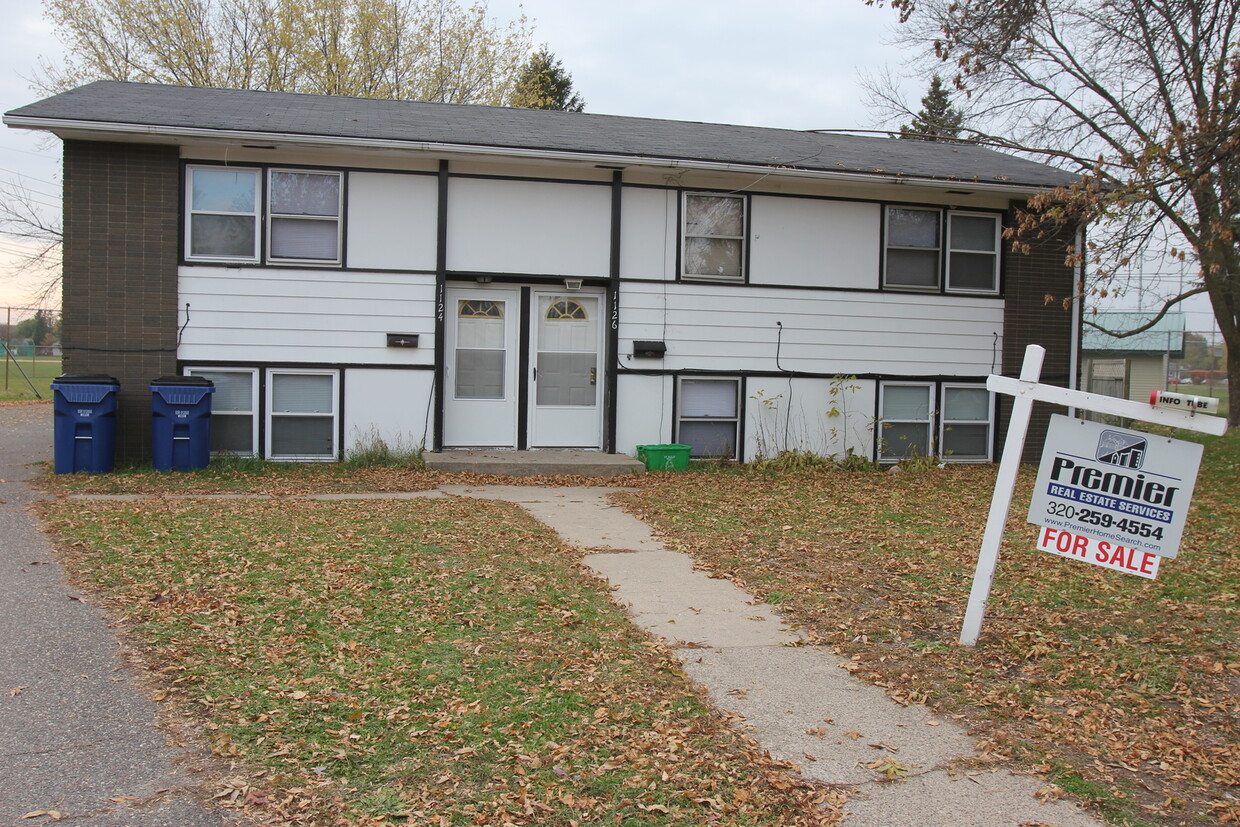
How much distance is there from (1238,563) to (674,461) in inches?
261

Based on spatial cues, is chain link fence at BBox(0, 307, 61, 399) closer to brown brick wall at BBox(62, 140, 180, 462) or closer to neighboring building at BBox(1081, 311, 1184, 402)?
brown brick wall at BBox(62, 140, 180, 462)

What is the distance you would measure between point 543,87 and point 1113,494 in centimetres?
3588

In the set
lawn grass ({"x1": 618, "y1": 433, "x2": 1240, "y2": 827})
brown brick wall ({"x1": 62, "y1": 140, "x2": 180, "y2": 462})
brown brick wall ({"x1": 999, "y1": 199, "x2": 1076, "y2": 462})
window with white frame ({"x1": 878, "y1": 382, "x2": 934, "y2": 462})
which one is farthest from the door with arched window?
brown brick wall ({"x1": 999, "y1": 199, "x2": 1076, "y2": 462})

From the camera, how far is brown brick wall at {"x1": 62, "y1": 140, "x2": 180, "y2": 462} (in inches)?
481

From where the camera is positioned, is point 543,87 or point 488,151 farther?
point 543,87

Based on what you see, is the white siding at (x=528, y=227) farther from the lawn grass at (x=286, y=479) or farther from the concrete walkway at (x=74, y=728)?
the concrete walkway at (x=74, y=728)

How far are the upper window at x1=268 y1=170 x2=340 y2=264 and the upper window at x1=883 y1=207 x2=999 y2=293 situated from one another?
7.64 meters

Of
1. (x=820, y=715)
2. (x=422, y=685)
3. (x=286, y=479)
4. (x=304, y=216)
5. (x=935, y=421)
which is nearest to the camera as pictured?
(x=820, y=715)

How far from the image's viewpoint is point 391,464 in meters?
12.7

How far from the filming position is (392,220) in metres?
13.0

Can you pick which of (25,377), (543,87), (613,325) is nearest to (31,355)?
(25,377)

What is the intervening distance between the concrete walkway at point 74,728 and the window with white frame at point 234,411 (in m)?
6.07

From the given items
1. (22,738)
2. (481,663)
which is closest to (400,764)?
(481,663)

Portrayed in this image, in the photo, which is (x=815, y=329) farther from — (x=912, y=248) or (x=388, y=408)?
(x=388, y=408)
